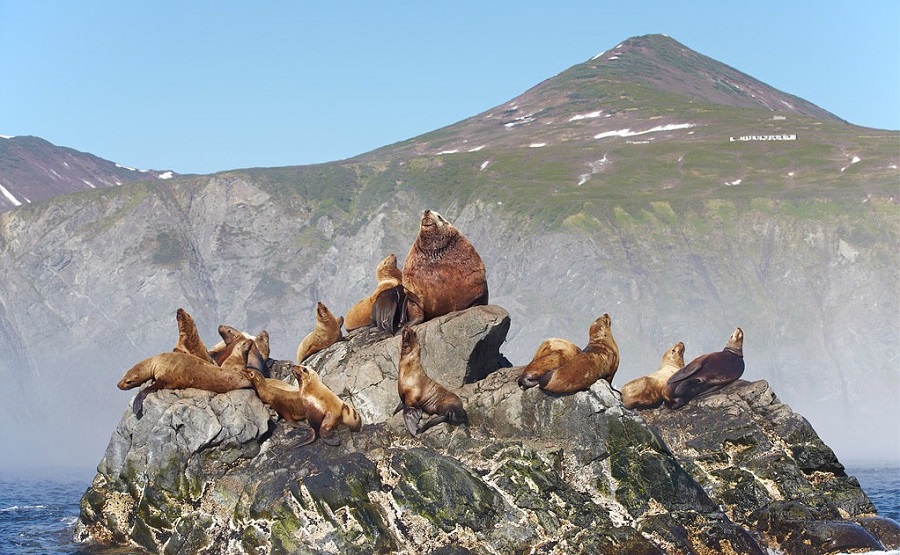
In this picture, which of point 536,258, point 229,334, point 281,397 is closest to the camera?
point 281,397

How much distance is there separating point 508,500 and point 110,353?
46155 millimetres

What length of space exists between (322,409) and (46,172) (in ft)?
285

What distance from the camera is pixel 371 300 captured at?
15.7m

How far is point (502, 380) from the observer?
1331 centimetres

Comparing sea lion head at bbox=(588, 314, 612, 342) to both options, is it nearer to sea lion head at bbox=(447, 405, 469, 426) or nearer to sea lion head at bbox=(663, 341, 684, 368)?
sea lion head at bbox=(663, 341, 684, 368)

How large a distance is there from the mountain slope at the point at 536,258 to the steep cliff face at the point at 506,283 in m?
0.12

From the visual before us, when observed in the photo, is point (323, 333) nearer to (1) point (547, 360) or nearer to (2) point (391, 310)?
(2) point (391, 310)

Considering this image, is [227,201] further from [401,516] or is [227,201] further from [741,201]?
[401,516]

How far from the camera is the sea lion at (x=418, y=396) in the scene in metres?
12.5

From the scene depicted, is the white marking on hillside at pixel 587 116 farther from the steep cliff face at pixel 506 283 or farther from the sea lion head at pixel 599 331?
the sea lion head at pixel 599 331

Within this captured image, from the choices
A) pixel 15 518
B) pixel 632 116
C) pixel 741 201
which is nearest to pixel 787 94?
pixel 632 116

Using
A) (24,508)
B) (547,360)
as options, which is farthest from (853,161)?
(547,360)

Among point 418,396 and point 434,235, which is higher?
point 434,235

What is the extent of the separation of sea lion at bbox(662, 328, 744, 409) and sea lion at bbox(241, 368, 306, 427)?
503 centimetres
